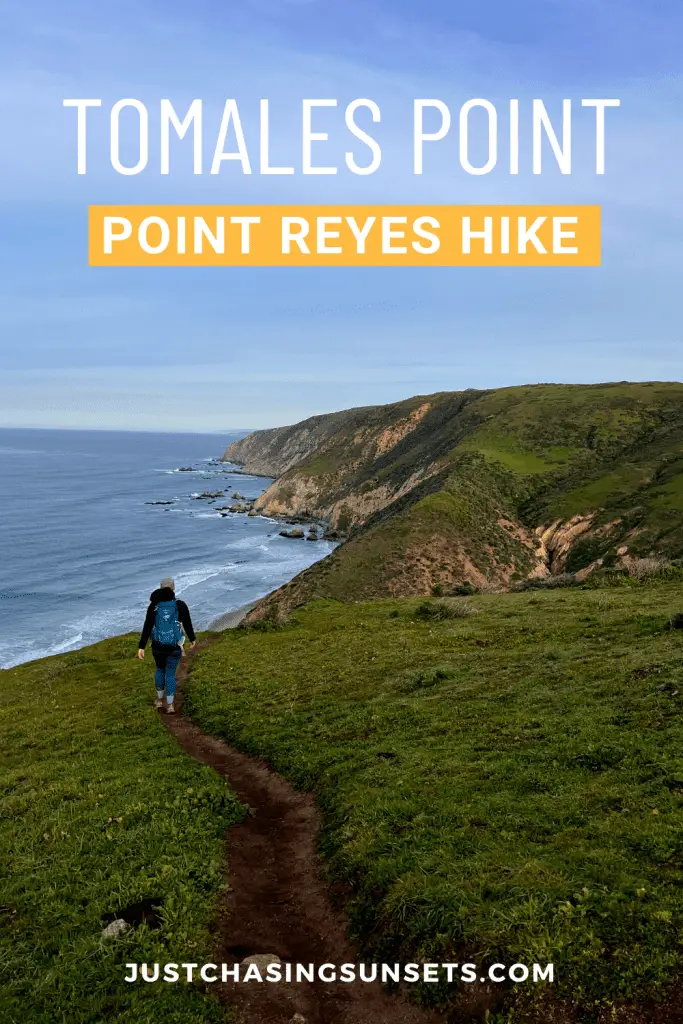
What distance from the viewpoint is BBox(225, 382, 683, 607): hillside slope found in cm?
6356

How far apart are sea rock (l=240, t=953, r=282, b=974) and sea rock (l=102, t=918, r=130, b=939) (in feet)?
6.46

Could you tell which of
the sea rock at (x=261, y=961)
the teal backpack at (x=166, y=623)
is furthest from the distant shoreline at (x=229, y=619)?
A: the sea rock at (x=261, y=961)

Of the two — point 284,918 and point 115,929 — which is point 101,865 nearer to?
point 115,929

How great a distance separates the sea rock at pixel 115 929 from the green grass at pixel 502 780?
370 centimetres

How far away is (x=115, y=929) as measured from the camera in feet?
29.9

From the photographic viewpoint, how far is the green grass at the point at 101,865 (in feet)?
26.4

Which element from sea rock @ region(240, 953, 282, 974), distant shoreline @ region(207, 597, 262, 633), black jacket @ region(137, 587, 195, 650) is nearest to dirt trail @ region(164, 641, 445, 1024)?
sea rock @ region(240, 953, 282, 974)

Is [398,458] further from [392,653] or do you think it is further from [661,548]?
[392,653]

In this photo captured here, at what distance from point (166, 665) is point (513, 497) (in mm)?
74815

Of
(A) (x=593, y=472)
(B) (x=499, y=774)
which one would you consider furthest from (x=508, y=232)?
(A) (x=593, y=472)

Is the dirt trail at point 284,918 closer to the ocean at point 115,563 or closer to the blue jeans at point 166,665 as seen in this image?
the blue jeans at point 166,665

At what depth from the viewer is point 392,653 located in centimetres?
2544

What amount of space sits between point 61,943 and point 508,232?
33.9 m

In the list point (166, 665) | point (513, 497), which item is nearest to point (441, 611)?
point (166, 665)
